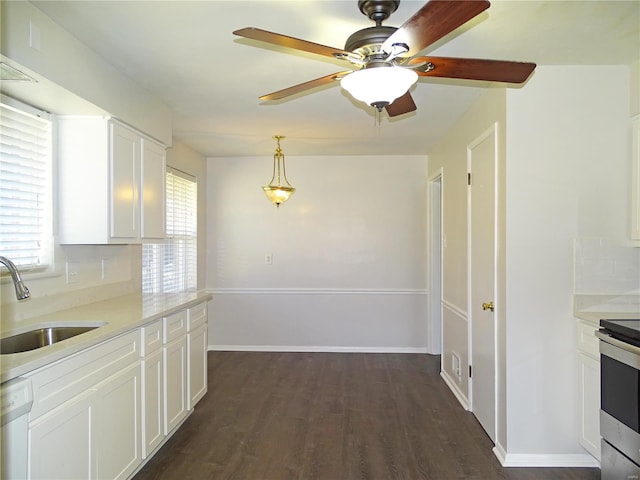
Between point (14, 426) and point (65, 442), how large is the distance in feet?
1.10

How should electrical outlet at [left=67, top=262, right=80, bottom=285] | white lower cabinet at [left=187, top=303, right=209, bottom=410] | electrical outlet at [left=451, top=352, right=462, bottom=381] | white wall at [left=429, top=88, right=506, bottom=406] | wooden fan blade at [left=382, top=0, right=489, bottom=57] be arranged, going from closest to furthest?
wooden fan blade at [left=382, top=0, right=489, bottom=57]
electrical outlet at [left=67, top=262, right=80, bottom=285]
white lower cabinet at [left=187, top=303, right=209, bottom=410]
white wall at [left=429, top=88, right=506, bottom=406]
electrical outlet at [left=451, top=352, right=462, bottom=381]

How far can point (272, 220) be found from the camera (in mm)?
5270

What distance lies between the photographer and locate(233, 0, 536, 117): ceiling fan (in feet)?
4.58

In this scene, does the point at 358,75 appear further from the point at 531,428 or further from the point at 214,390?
the point at 214,390

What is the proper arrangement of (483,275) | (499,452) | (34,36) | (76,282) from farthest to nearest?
(483,275), (76,282), (499,452), (34,36)

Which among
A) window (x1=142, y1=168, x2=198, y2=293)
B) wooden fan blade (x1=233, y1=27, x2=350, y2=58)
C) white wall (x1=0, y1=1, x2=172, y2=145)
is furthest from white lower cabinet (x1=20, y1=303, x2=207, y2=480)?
wooden fan blade (x1=233, y1=27, x2=350, y2=58)

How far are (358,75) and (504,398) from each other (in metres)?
2.17

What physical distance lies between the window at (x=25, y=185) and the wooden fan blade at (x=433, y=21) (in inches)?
80.4

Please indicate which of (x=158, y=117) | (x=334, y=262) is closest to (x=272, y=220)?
(x=334, y=262)

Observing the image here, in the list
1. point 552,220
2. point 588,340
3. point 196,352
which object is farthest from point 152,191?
point 588,340

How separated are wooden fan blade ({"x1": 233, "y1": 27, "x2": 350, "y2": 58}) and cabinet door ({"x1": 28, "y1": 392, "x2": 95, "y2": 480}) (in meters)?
1.58

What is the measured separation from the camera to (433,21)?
1.30 metres

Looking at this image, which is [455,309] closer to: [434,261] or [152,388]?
[434,261]

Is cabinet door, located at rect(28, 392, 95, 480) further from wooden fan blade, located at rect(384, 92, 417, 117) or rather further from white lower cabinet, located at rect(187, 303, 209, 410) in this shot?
wooden fan blade, located at rect(384, 92, 417, 117)
